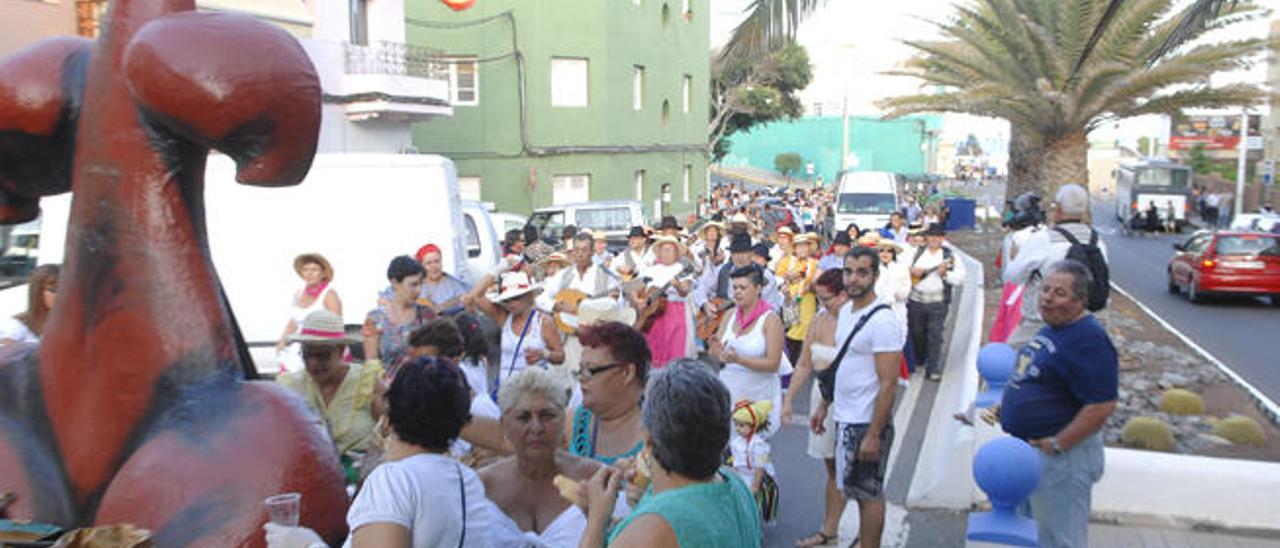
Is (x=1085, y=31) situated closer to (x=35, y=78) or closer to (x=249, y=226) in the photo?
(x=249, y=226)

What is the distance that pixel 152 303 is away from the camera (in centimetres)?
278

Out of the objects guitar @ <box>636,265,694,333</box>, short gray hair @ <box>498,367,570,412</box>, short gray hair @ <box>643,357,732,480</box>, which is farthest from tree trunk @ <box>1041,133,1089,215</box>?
short gray hair @ <box>643,357,732,480</box>

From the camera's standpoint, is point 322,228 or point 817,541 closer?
point 817,541

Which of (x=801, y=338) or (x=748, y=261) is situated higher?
(x=748, y=261)

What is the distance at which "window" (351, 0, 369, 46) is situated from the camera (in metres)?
21.2

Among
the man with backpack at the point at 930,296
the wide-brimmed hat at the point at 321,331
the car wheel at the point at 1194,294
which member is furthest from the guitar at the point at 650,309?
the car wheel at the point at 1194,294

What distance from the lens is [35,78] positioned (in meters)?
2.85

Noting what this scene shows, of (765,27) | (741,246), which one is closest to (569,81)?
(741,246)

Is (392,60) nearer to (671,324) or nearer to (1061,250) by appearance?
(671,324)

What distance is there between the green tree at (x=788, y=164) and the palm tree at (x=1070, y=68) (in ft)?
164

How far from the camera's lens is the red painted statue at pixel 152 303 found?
8.70 feet

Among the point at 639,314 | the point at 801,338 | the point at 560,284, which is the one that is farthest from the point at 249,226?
the point at 801,338

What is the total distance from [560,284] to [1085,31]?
10.7m

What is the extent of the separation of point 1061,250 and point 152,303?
18.2 feet
